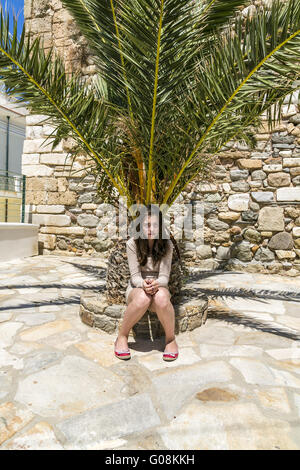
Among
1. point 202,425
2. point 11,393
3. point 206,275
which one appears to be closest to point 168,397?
point 202,425

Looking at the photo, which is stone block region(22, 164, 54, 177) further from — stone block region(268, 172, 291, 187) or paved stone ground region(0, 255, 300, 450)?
stone block region(268, 172, 291, 187)

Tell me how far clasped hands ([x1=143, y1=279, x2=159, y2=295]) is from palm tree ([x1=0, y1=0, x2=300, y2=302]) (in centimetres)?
60

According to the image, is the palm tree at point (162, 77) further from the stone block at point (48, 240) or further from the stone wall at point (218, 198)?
the stone block at point (48, 240)

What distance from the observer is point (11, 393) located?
1670 millimetres

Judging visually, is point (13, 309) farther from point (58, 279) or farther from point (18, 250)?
point (18, 250)

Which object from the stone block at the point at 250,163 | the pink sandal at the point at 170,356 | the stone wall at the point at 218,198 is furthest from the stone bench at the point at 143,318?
the stone block at the point at 250,163

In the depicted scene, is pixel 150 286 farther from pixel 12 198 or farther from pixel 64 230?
pixel 12 198

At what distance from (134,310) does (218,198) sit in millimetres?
3616

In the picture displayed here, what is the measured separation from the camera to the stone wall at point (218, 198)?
197 inches

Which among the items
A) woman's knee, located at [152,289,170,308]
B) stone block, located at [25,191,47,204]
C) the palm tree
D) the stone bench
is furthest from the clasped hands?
→ stone block, located at [25,191,47,204]

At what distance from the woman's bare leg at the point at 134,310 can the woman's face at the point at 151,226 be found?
15.3 inches

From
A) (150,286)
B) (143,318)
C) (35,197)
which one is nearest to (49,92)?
(150,286)

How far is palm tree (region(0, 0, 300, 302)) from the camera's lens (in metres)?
Answer: 2.03
